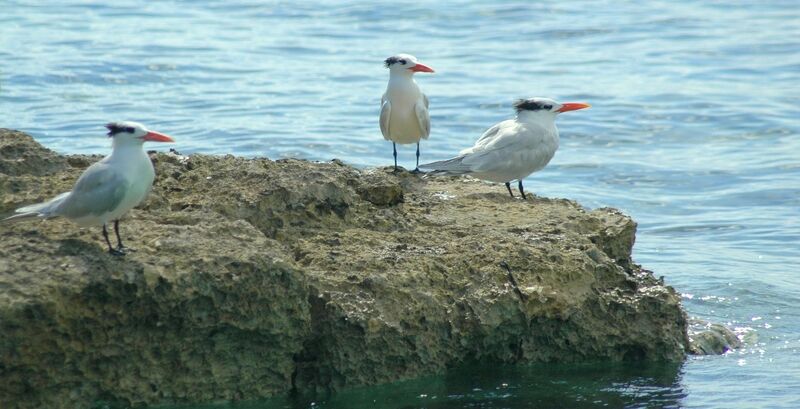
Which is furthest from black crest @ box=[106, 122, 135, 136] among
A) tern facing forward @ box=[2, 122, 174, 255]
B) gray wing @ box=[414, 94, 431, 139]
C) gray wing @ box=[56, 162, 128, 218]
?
gray wing @ box=[414, 94, 431, 139]

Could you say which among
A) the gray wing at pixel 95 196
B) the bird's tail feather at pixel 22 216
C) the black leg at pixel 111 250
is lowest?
the black leg at pixel 111 250

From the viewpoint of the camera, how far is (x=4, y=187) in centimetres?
568

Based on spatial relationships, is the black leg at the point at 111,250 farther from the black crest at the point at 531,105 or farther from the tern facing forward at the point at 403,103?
the tern facing forward at the point at 403,103

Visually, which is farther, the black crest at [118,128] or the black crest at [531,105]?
the black crest at [531,105]

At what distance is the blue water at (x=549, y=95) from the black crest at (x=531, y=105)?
1.59 m

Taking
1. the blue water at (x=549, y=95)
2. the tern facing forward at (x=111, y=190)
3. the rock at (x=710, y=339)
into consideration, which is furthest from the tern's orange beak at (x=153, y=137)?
the rock at (x=710, y=339)

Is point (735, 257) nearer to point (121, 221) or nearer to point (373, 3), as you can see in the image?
point (121, 221)

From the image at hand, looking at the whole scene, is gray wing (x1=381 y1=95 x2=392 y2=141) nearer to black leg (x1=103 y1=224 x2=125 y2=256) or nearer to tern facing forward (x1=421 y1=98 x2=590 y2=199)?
tern facing forward (x1=421 y1=98 x2=590 y2=199)

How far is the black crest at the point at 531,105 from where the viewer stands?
7848mm

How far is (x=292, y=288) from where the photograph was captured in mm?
5207

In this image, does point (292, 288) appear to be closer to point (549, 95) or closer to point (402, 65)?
point (402, 65)

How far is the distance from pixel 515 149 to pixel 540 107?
0.47m

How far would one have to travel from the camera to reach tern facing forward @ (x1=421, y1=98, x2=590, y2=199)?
290 inches

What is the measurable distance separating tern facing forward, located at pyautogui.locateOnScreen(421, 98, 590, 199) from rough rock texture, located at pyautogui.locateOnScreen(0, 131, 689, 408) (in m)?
0.50
